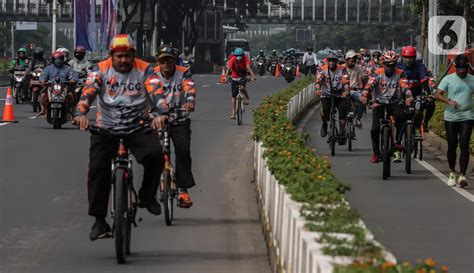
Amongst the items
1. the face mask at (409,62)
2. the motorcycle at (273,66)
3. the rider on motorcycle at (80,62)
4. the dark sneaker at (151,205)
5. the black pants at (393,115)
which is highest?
the face mask at (409,62)

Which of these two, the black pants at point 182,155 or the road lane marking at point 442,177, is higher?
the black pants at point 182,155

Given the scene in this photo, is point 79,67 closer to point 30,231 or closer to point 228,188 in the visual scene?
point 228,188

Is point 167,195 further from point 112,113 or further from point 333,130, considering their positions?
point 333,130

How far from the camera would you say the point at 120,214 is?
1038 cm

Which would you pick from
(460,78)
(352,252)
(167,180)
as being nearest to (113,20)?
(460,78)

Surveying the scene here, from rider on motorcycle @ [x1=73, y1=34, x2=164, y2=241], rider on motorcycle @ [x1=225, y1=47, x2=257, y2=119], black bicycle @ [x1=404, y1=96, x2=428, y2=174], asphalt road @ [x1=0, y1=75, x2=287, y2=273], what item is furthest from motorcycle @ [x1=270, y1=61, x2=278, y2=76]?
rider on motorcycle @ [x1=73, y1=34, x2=164, y2=241]

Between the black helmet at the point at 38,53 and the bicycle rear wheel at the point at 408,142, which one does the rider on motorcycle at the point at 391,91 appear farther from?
the black helmet at the point at 38,53

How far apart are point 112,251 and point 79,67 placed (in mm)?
18021

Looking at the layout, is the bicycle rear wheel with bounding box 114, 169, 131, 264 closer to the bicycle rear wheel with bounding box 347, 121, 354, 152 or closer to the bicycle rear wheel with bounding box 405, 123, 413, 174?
the bicycle rear wheel with bounding box 405, 123, 413, 174

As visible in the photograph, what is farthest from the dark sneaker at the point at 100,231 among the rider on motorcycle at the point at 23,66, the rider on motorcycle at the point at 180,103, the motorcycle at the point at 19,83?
the motorcycle at the point at 19,83

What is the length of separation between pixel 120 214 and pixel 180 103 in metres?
3.58

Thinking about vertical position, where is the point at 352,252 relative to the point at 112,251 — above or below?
above

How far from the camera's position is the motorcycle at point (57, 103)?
27.4 m

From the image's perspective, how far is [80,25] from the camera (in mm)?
54188
